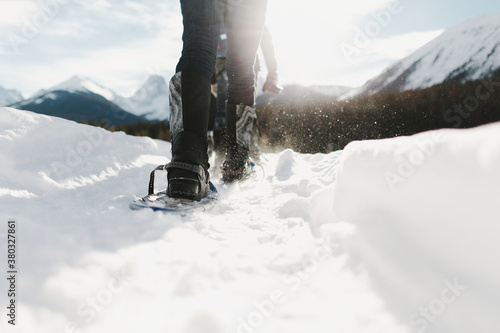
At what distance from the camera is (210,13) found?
144cm

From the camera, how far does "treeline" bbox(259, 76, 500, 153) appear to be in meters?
3.88

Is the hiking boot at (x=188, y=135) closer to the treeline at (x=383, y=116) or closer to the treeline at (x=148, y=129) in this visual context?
the treeline at (x=383, y=116)

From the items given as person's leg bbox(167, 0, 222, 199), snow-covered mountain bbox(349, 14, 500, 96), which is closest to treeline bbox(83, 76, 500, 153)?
person's leg bbox(167, 0, 222, 199)

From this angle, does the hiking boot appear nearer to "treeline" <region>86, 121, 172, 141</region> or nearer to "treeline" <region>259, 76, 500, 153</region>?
"treeline" <region>259, 76, 500, 153</region>

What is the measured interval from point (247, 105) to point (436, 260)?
1637 mm

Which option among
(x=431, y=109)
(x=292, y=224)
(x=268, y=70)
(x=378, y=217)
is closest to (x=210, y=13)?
(x=292, y=224)

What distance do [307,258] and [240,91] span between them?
59.3 inches

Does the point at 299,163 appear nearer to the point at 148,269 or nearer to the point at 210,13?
the point at 210,13

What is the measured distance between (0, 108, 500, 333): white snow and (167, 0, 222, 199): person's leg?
0.23m

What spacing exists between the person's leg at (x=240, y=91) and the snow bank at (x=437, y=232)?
1263mm

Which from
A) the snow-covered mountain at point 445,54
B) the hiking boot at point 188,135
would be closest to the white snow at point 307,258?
the hiking boot at point 188,135

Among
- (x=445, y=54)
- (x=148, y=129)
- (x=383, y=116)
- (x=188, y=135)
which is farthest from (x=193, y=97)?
(x=445, y=54)

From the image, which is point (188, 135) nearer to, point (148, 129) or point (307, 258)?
point (307, 258)

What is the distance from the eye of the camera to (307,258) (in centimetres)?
79
